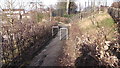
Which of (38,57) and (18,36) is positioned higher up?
(18,36)

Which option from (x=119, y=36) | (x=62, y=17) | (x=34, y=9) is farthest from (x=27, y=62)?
(x=62, y=17)

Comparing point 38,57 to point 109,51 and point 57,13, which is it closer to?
point 109,51

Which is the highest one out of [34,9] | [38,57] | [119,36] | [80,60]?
[34,9]

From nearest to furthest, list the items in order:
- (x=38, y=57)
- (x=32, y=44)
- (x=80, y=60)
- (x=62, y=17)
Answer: (x=80, y=60)
(x=38, y=57)
(x=32, y=44)
(x=62, y=17)

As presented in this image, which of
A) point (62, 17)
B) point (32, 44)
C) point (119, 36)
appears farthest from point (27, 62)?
point (62, 17)

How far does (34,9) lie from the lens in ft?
48.6

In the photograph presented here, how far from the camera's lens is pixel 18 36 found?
6.82 m

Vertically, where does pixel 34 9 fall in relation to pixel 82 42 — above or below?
above

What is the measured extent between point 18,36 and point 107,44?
373cm

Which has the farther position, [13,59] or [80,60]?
[13,59]

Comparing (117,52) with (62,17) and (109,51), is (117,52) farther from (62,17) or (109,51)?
(62,17)

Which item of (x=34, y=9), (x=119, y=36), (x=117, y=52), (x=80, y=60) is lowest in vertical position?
(x=80, y=60)

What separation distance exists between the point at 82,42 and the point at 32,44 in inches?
159

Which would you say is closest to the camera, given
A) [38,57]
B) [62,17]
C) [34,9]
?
[38,57]
